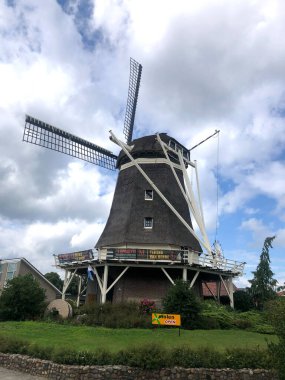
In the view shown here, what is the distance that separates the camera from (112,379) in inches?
448

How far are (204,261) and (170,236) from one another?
318cm

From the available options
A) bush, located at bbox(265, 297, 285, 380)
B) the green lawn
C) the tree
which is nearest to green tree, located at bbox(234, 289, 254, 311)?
the tree

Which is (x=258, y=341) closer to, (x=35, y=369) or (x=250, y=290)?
(x=35, y=369)

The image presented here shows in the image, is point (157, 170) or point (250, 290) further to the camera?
point (250, 290)

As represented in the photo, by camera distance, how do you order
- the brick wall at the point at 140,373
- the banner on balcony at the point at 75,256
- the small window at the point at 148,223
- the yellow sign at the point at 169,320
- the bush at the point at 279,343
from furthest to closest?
the small window at the point at 148,223
the banner on balcony at the point at 75,256
the yellow sign at the point at 169,320
the brick wall at the point at 140,373
the bush at the point at 279,343

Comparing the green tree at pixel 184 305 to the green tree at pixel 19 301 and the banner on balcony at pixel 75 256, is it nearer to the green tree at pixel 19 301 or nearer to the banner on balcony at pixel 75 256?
the banner on balcony at pixel 75 256

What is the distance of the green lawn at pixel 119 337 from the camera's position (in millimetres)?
14613

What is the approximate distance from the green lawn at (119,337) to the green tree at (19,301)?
2.98 metres

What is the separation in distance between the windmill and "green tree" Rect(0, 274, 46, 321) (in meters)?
4.41

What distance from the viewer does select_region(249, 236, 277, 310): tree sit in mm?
31641

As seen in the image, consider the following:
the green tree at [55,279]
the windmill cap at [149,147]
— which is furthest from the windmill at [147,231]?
the green tree at [55,279]

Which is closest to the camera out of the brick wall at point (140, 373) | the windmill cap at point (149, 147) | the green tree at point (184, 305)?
the brick wall at point (140, 373)

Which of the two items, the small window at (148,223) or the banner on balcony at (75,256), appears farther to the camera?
the small window at (148,223)

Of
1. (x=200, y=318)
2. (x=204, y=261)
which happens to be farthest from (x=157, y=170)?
(x=200, y=318)
